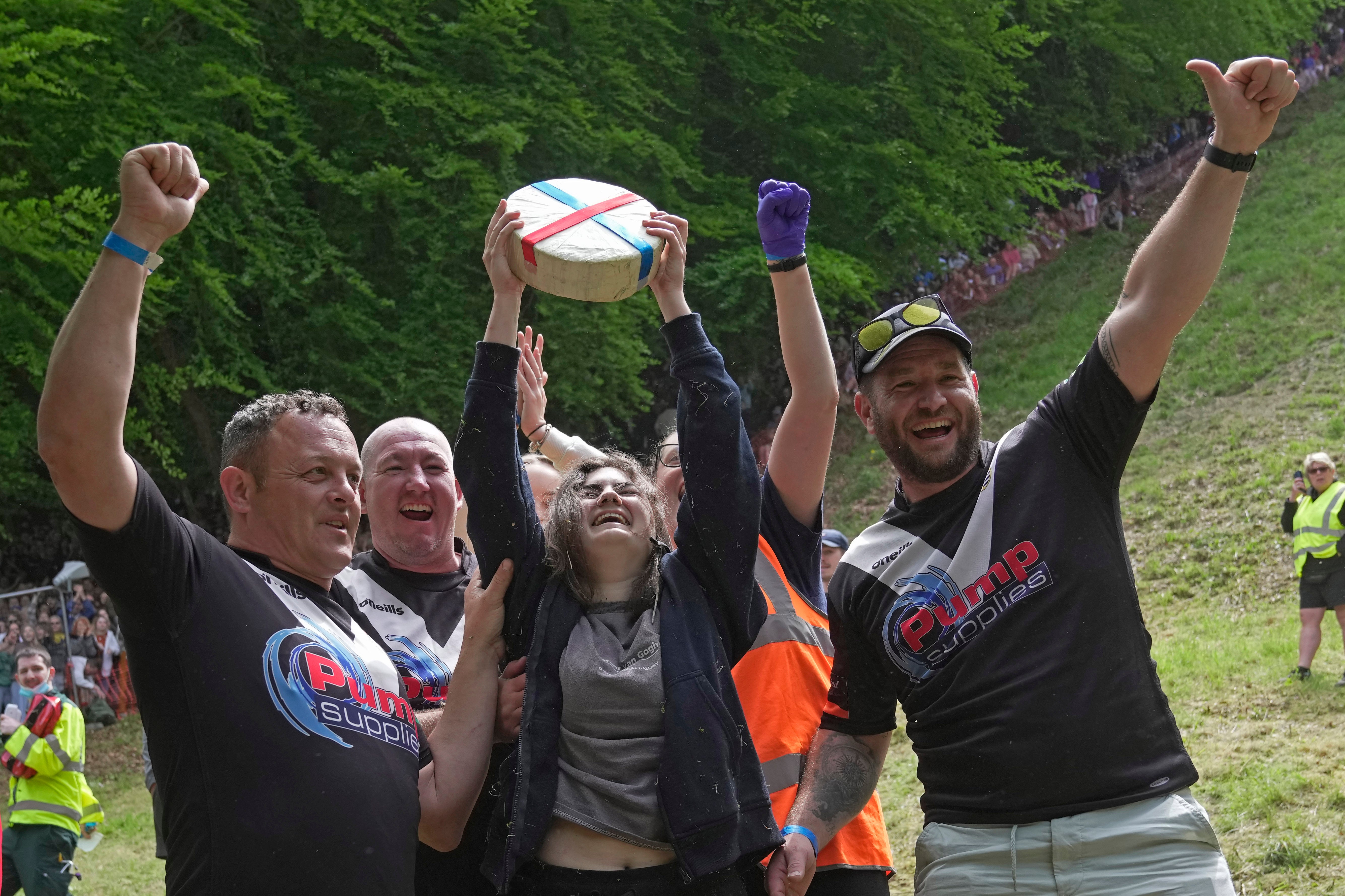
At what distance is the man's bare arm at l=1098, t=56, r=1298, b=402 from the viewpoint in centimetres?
262

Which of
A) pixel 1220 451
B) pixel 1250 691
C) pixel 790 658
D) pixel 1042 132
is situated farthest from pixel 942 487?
pixel 1042 132

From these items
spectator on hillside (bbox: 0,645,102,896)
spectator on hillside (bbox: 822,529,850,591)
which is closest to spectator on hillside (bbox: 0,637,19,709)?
spectator on hillside (bbox: 0,645,102,896)

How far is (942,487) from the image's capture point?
121 inches

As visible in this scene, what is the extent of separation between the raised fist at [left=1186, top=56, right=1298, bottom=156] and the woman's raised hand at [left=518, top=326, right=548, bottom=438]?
233 centimetres

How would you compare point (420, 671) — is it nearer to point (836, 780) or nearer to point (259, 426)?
point (259, 426)

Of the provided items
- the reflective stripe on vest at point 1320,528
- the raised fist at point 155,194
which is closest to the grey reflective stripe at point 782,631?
the raised fist at point 155,194

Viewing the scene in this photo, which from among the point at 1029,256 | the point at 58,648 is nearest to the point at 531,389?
the point at 58,648

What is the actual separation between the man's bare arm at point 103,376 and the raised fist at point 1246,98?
217 cm

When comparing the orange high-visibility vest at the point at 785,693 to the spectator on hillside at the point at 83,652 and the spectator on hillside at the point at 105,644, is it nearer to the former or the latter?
the spectator on hillside at the point at 83,652

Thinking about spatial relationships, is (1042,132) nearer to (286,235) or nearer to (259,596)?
(286,235)

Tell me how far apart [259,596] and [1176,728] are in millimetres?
2085

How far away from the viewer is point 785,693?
3225 mm

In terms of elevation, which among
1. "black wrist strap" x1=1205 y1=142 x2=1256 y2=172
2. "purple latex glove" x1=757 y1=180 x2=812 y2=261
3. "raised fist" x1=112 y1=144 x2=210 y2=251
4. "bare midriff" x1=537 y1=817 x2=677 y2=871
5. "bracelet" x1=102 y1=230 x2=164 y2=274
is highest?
"black wrist strap" x1=1205 y1=142 x2=1256 y2=172

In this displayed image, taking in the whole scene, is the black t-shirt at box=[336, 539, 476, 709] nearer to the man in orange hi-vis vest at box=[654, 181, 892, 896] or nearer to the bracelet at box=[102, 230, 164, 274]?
the man in orange hi-vis vest at box=[654, 181, 892, 896]
